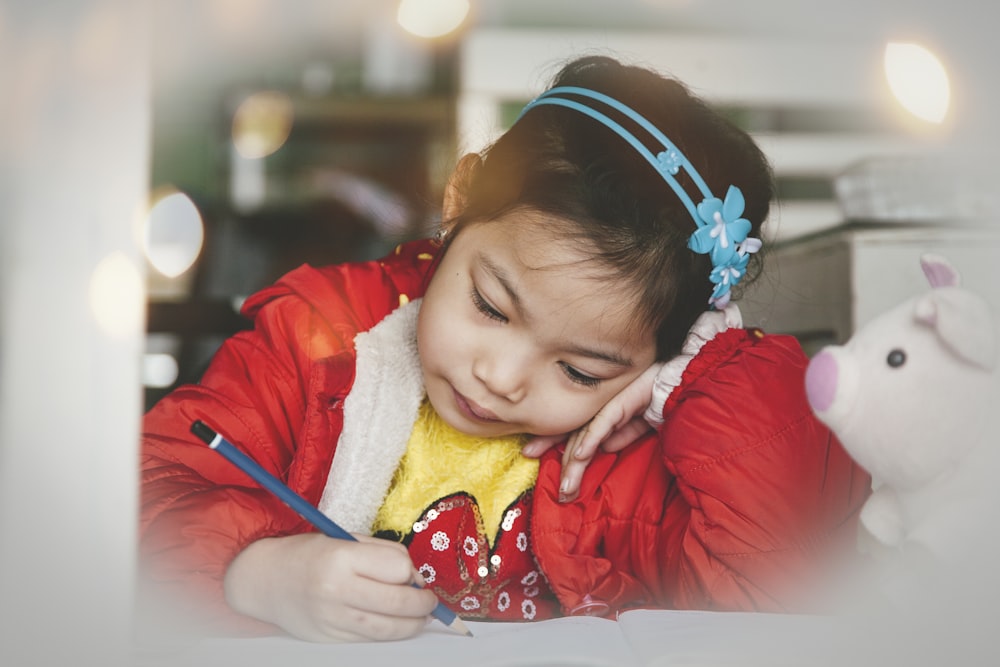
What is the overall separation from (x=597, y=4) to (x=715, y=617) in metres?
0.42

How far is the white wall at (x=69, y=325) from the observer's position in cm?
36

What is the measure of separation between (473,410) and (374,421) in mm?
88

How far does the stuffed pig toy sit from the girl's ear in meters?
0.35

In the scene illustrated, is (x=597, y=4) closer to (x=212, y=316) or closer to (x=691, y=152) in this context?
(x=691, y=152)

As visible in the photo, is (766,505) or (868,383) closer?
(868,383)

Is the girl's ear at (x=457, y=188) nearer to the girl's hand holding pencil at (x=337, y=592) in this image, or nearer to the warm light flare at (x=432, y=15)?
the warm light flare at (x=432, y=15)

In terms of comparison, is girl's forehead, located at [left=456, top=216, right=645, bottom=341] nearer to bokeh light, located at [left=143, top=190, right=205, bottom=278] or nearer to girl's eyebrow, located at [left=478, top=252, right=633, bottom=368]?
girl's eyebrow, located at [left=478, top=252, right=633, bottom=368]

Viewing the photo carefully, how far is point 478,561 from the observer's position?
70cm

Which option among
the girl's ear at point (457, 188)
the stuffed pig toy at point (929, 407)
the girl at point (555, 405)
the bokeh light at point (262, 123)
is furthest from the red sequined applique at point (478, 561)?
the bokeh light at point (262, 123)

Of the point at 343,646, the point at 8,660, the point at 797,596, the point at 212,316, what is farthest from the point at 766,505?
the point at 212,316

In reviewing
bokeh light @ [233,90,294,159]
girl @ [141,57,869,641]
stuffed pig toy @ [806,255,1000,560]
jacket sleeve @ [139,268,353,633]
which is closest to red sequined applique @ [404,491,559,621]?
girl @ [141,57,869,641]

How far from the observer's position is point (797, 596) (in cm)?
58

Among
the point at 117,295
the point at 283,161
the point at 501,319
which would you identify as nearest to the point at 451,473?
the point at 501,319

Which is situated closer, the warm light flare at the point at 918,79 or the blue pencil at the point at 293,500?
the blue pencil at the point at 293,500
